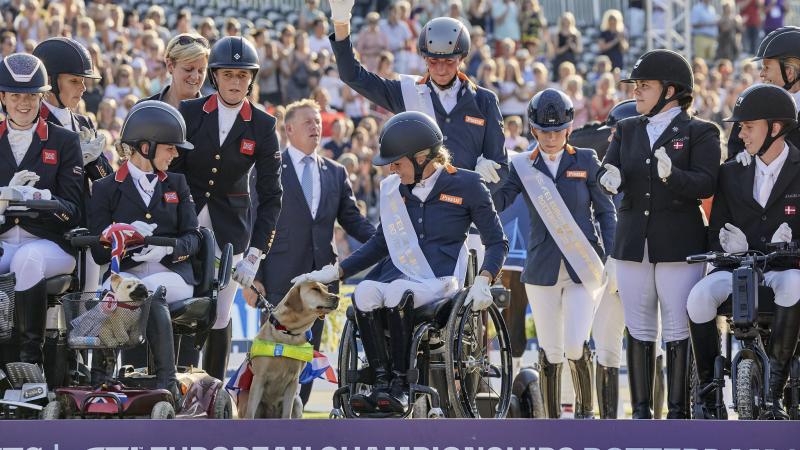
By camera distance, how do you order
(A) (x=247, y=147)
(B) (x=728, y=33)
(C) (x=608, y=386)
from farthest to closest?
(B) (x=728, y=33) → (C) (x=608, y=386) → (A) (x=247, y=147)

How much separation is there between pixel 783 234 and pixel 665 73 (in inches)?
45.8

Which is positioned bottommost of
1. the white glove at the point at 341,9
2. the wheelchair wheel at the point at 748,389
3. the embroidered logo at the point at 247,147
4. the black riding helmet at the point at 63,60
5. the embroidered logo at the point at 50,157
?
the wheelchair wheel at the point at 748,389

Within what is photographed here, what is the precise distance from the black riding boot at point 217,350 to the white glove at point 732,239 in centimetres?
321

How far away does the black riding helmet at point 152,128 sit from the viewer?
978cm

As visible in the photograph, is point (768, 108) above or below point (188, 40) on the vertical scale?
below

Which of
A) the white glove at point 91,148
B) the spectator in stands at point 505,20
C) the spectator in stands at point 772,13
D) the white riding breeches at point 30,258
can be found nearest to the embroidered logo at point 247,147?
the white glove at point 91,148

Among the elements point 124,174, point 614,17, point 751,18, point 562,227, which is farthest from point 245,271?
point 751,18

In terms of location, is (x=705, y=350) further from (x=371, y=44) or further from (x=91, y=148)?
(x=371, y=44)

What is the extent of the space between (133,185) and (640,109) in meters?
2.99

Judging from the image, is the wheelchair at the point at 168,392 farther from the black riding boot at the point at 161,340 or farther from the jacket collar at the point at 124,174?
the jacket collar at the point at 124,174

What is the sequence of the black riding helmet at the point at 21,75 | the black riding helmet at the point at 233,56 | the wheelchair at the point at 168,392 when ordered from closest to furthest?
the wheelchair at the point at 168,392, the black riding helmet at the point at 21,75, the black riding helmet at the point at 233,56

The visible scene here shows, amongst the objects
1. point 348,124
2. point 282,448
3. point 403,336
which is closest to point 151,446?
point 282,448

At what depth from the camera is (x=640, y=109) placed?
10.3 metres

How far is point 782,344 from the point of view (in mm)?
9570
